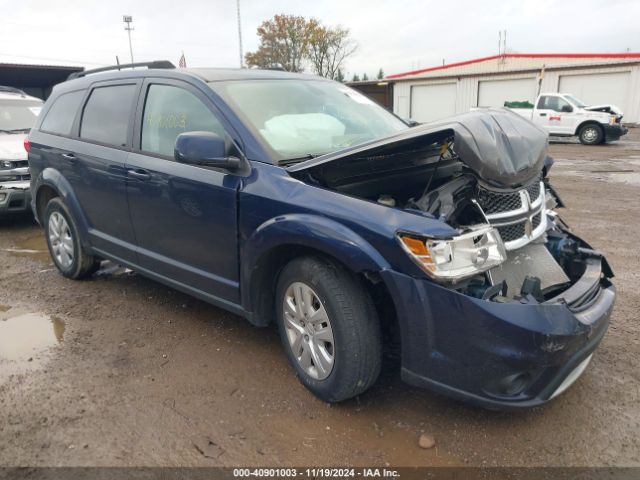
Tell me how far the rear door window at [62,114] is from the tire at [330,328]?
9.32ft

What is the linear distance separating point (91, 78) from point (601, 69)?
28.6 metres

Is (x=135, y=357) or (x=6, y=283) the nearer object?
(x=135, y=357)

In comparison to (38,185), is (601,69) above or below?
above

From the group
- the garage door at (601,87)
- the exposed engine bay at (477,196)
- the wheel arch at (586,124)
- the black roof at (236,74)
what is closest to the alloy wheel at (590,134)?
the wheel arch at (586,124)

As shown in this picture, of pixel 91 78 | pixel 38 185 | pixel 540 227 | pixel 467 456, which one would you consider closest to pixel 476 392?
pixel 467 456

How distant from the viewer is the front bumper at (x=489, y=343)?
2.22 metres

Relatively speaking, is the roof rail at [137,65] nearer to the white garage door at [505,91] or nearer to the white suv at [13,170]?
the white suv at [13,170]

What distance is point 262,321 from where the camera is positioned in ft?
10.3

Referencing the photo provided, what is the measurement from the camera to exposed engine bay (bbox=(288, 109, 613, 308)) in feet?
7.85

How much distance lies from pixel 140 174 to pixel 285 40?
49898mm

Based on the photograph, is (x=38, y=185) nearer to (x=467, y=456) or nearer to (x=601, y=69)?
(x=467, y=456)

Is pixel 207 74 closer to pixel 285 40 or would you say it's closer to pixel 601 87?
pixel 601 87

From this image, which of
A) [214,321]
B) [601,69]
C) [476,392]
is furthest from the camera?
[601,69]

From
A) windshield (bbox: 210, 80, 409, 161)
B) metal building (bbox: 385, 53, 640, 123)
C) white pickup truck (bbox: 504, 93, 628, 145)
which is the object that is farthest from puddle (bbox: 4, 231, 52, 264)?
metal building (bbox: 385, 53, 640, 123)
